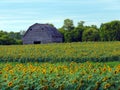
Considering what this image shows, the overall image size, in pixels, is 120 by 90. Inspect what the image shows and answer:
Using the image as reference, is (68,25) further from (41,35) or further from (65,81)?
(65,81)

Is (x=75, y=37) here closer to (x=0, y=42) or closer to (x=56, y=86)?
(x=0, y=42)

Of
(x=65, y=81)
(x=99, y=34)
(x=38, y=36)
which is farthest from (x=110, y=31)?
(x=65, y=81)

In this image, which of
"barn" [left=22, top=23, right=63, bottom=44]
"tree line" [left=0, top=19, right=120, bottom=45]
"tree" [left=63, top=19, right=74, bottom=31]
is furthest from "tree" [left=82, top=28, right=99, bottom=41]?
"tree" [left=63, top=19, right=74, bottom=31]

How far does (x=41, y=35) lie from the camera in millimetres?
51031

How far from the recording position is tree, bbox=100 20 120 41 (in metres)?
50.2

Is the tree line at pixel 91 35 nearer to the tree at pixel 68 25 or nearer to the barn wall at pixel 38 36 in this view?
the barn wall at pixel 38 36

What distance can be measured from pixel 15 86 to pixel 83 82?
1.47m

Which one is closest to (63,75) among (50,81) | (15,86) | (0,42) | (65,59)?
(50,81)

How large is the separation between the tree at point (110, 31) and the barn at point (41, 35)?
6.46m

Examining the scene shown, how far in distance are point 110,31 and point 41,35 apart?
961cm

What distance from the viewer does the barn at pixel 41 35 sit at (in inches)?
1986

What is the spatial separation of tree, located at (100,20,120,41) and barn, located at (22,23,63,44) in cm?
646

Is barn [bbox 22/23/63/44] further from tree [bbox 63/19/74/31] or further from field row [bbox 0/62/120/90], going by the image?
field row [bbox 0/62/120/90]

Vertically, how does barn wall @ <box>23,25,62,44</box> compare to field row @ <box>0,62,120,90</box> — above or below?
above
